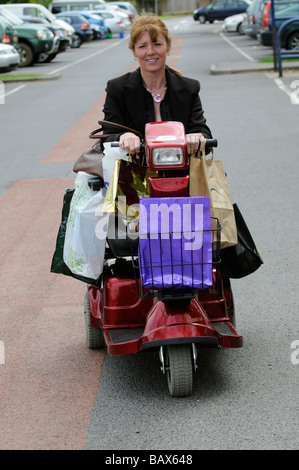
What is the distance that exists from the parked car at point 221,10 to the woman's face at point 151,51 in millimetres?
52126

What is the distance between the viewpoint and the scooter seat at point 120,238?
415 centimetres

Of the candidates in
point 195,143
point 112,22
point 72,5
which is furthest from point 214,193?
point 72,5

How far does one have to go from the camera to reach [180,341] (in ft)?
13.0

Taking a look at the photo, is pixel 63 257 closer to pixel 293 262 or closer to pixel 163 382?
pixel 163 382

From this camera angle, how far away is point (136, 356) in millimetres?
4816

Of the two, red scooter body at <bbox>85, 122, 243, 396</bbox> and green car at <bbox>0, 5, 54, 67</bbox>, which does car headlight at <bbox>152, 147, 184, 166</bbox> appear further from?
green car at <bbox>0, 5, 54, 67</bbox>

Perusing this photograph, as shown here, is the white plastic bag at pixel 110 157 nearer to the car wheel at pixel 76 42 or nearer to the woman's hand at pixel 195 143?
the woman's hand at pixel 195 143

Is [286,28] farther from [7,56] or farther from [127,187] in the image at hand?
[127,187]

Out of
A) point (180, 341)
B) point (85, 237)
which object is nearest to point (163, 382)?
point (180, 341)

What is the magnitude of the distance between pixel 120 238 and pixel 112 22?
49.1 m

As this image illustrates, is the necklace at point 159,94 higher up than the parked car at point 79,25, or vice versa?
the necklace at point 159,94

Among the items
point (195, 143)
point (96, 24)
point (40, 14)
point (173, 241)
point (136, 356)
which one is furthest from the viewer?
point (96, 24)

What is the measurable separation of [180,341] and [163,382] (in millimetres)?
513

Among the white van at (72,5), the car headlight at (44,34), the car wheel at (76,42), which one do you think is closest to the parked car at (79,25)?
the car wheel at (76,42)
